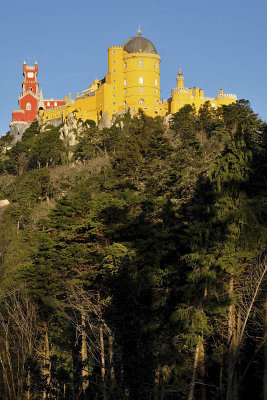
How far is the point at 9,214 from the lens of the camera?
49.9 metres

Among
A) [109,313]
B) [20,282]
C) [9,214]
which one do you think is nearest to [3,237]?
[9,214]

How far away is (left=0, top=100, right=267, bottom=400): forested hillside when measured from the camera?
17.8m

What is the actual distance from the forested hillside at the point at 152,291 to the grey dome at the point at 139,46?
137 ft

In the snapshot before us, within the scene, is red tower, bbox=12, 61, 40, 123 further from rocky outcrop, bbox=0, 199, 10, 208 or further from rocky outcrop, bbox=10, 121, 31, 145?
rocky outcrop, bbox=0, 199, 10, 208

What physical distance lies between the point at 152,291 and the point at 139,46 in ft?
194

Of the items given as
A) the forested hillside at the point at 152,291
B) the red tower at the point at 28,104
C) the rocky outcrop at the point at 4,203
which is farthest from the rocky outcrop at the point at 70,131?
the forested hillside at the point at 152,291

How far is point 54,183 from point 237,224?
1411 inches

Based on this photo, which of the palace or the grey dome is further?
the grey dome

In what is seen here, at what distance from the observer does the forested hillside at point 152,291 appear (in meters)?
17.8

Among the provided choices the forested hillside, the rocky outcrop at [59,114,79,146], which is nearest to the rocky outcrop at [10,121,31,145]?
the rocky outcrop at [59,114,79,146]

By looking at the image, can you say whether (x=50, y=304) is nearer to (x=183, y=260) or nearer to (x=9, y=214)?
(x=183, y=260)

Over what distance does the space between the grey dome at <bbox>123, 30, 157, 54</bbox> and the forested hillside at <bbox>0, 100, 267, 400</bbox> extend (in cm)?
4184

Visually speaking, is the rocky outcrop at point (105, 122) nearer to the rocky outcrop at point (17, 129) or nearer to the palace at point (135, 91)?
the palace at point (135, 91)

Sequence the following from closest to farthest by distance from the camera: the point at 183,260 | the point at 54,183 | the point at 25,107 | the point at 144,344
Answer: the point at 144,344, the point at 183,260, the point at 54,183, the point at 25,107
